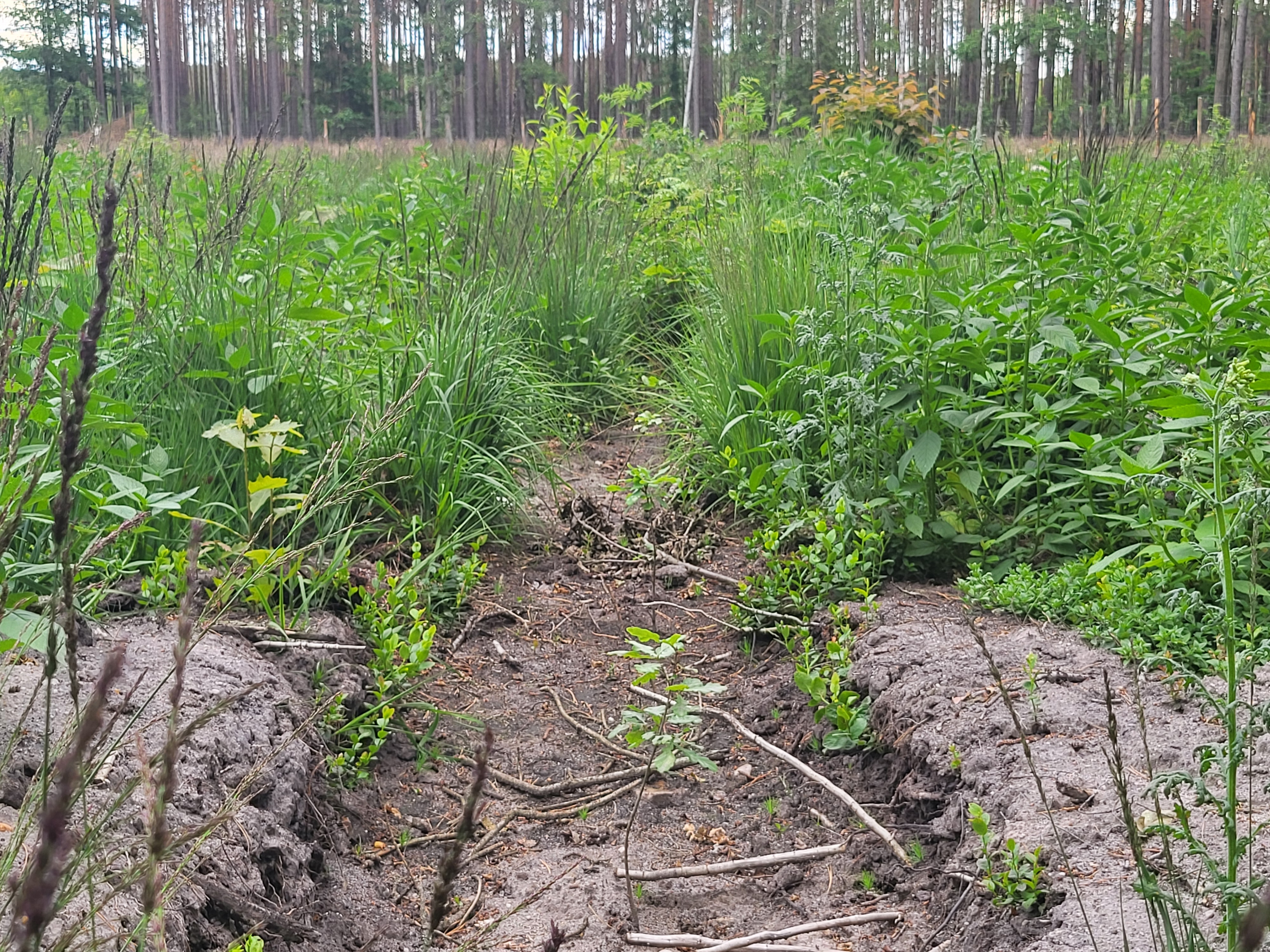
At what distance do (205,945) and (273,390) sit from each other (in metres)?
2.11

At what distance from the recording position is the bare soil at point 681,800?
186cm

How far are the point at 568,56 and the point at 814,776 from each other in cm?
4263

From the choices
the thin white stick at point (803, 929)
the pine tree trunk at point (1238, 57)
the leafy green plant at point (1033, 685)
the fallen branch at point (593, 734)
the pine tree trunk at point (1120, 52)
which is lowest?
the fallen branch at point (593, 734)

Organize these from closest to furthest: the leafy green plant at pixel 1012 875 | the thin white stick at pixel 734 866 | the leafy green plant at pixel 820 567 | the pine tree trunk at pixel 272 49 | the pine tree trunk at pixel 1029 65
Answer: the leafy green plant at pixel 1012 875 → the thin white stick at pixel 734 866 → the leafy green plant at pixel 820 567 → the pine tree trunk at pixel 1029 65 → the pine tree trunk at pixel 272 49

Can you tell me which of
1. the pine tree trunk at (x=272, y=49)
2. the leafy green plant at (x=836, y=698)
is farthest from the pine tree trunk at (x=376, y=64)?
the leafy green plant at (x=836, y=698)

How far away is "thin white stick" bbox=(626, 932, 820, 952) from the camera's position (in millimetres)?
1894

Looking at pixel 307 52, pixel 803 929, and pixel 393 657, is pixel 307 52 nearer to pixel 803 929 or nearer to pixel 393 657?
pixel 393 657

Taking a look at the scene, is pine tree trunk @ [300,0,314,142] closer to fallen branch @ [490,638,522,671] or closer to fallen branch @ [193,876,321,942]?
fallen branch @ [490,638,522,671]

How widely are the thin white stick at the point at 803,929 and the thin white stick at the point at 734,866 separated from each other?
21 cm

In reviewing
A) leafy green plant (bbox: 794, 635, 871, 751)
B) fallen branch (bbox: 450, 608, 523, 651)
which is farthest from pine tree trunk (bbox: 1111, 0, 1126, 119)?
leafy green plant (bbox: 794, 635, 871, 751)

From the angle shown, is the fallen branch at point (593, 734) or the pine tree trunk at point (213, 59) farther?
the pine tree trunk at point (213, 59)

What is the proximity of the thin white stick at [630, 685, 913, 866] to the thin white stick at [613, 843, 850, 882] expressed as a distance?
0.09 metres

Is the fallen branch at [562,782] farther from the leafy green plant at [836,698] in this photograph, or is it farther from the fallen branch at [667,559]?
the fallen branch at [667,559]

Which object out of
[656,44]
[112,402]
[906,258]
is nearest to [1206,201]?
[906,258]
